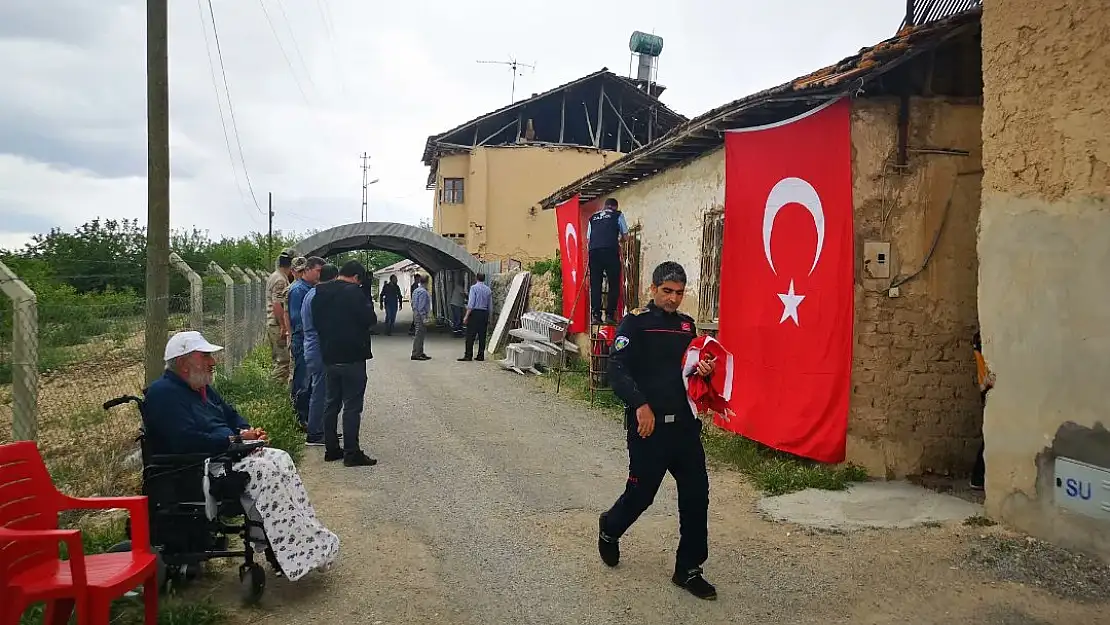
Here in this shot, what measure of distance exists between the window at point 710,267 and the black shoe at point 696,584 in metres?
4.79

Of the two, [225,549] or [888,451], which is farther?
[888,451]

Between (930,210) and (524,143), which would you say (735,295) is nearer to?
(930,210)

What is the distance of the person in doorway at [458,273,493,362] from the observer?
14.5 m

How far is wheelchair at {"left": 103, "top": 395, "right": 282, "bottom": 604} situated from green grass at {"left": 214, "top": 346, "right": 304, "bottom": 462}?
10.0ft

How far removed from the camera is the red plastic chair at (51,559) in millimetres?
2949

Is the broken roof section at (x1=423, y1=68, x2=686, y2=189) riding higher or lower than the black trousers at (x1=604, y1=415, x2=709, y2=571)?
higher

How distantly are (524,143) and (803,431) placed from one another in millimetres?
22098

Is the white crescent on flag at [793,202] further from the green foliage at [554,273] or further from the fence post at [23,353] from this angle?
the green foliage at [554,273]

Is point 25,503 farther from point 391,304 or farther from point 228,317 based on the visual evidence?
point 391,304

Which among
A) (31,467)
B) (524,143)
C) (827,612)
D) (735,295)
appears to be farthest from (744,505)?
(524,143)

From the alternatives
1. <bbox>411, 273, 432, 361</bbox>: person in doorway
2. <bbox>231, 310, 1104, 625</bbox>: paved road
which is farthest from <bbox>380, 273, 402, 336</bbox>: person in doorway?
<bbox>231, 310, 1104, 625</bbox>: paved road

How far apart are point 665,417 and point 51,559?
9.53 feet

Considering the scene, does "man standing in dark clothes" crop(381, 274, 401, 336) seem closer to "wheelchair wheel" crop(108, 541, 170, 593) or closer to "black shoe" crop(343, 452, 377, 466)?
"black shoe" crop(343, 452, 377, 466)

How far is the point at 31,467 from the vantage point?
130 inches
